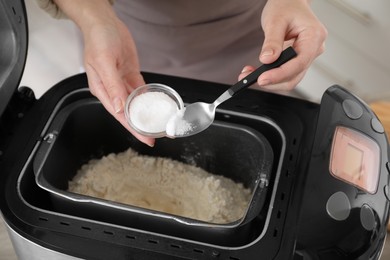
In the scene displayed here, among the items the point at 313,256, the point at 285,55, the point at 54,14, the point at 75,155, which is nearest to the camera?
the point at 313,256

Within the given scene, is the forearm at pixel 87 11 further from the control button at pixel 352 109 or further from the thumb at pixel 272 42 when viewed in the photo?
the control button at pixel 352 109

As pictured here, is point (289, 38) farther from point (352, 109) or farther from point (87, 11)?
point (87, 11)

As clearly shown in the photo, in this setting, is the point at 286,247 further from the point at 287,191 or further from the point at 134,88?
the point at 134,88

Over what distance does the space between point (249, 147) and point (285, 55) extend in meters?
0.15

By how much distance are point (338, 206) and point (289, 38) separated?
0.89 ft

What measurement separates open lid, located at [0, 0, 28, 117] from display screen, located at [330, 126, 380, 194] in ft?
1.42

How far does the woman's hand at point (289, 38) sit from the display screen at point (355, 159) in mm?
103

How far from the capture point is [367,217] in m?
0.64

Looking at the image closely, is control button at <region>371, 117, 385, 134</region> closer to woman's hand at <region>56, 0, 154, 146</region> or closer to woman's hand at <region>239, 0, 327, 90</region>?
woman's hand at <region>239, 0, 327, 90</region>

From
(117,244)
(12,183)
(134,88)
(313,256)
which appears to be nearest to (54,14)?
(134,88)

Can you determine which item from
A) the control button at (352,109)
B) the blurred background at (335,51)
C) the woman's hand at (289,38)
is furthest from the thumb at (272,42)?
the blurred background at (335,51)

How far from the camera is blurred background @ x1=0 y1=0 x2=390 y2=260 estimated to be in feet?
5.05

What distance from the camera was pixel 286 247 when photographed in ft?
2.07

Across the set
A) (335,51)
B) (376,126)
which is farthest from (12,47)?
A: (335,51)
